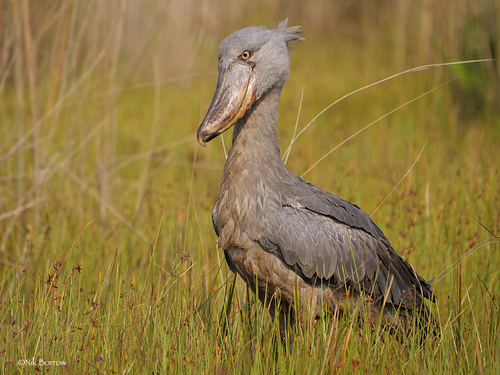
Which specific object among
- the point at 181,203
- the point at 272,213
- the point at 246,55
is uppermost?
the point at 246,55

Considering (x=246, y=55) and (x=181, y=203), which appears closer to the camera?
(x=246, y=55)

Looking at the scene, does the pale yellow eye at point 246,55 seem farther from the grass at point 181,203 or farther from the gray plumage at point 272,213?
the grass at point 181,203

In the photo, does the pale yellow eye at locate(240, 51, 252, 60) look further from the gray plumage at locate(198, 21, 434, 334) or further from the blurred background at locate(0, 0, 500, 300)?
the blurred background at locate(0, 0, 500, 300)

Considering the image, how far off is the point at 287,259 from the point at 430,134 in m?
4.02

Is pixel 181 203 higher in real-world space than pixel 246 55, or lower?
lower

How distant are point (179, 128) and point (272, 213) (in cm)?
477

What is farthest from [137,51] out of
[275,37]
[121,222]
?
[275,37]

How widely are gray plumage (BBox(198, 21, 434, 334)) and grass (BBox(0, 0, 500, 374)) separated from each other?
0.18m

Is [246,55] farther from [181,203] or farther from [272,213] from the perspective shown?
[181,203]

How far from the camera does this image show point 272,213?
2.61 m

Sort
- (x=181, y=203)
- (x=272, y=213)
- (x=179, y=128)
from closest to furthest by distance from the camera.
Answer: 1. (x=272, y=213)
2. (x=181, y=203)
3. (x=179, y=128)

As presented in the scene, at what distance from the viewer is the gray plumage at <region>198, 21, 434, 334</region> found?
2.59 metres

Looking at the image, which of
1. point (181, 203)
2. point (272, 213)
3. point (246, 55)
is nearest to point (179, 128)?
point (181, 203)

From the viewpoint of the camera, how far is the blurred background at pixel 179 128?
385 centimetres
